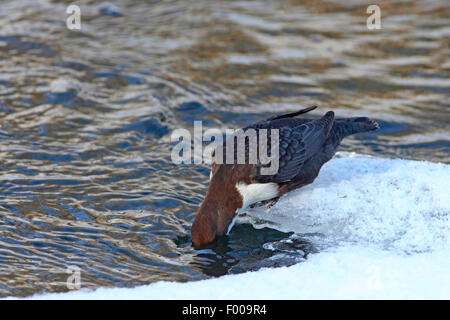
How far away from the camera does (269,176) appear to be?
5.30 m

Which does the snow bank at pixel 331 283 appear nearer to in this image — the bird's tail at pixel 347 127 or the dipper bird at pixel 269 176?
the dipper bird at pixel 269 176

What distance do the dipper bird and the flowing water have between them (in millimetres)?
233

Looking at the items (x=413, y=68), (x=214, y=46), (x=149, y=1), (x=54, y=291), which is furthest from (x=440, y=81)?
(x=54, y=291)

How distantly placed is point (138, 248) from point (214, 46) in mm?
5214

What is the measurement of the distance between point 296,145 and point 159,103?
2.95 meters

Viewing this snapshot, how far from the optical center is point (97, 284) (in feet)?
14.9

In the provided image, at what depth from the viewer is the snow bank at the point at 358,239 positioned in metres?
4.08

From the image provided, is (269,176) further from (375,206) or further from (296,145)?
(375,206)

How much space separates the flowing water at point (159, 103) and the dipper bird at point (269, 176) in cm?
23

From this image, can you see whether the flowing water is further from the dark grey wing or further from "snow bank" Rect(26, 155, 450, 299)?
the dark grey wing

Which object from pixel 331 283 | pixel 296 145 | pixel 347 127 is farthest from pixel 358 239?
pixel 347 127

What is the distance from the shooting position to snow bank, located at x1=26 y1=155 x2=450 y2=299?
408 cm

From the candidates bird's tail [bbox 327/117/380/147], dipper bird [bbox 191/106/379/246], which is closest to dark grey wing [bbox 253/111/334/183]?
dipper bird [bbox 191/106/379/246]
